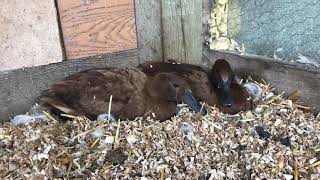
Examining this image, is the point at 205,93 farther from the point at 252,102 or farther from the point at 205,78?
the point at 252,102

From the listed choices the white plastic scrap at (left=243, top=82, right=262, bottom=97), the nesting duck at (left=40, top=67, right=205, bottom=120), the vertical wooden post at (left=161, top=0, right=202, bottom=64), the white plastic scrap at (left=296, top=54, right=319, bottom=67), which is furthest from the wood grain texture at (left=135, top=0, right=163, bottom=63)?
the white plastic scrap at (left=296, top=54, right=319, bottom=67)

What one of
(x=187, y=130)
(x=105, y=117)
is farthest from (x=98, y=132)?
(x=187, y=130)

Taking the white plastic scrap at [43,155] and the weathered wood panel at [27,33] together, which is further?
the weathered wood panel at [27,33]

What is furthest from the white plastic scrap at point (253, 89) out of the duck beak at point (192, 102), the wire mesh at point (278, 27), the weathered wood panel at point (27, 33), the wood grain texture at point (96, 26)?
the weathered wood panel at point (27, 33)

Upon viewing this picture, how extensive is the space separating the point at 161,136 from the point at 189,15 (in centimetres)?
98

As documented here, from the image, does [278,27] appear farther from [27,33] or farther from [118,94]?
[27,33]

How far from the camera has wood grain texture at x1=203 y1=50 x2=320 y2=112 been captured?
272 cm

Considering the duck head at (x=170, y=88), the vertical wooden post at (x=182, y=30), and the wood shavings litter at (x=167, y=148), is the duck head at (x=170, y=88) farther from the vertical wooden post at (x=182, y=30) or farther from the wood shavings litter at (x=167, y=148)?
the vertical wooden post at (x=182, y=30)

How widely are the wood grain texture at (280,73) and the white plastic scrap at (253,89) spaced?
0.09 m

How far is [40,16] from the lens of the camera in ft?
8.73

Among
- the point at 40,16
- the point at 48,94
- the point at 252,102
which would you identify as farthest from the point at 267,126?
the point at 40,16

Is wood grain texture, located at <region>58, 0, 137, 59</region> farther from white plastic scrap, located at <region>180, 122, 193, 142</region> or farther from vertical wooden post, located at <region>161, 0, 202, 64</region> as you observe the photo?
white plastic scrap, located at <region>180, 122, 193, 142</region>

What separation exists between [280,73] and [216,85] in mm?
407

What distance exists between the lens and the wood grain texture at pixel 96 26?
2756mm
